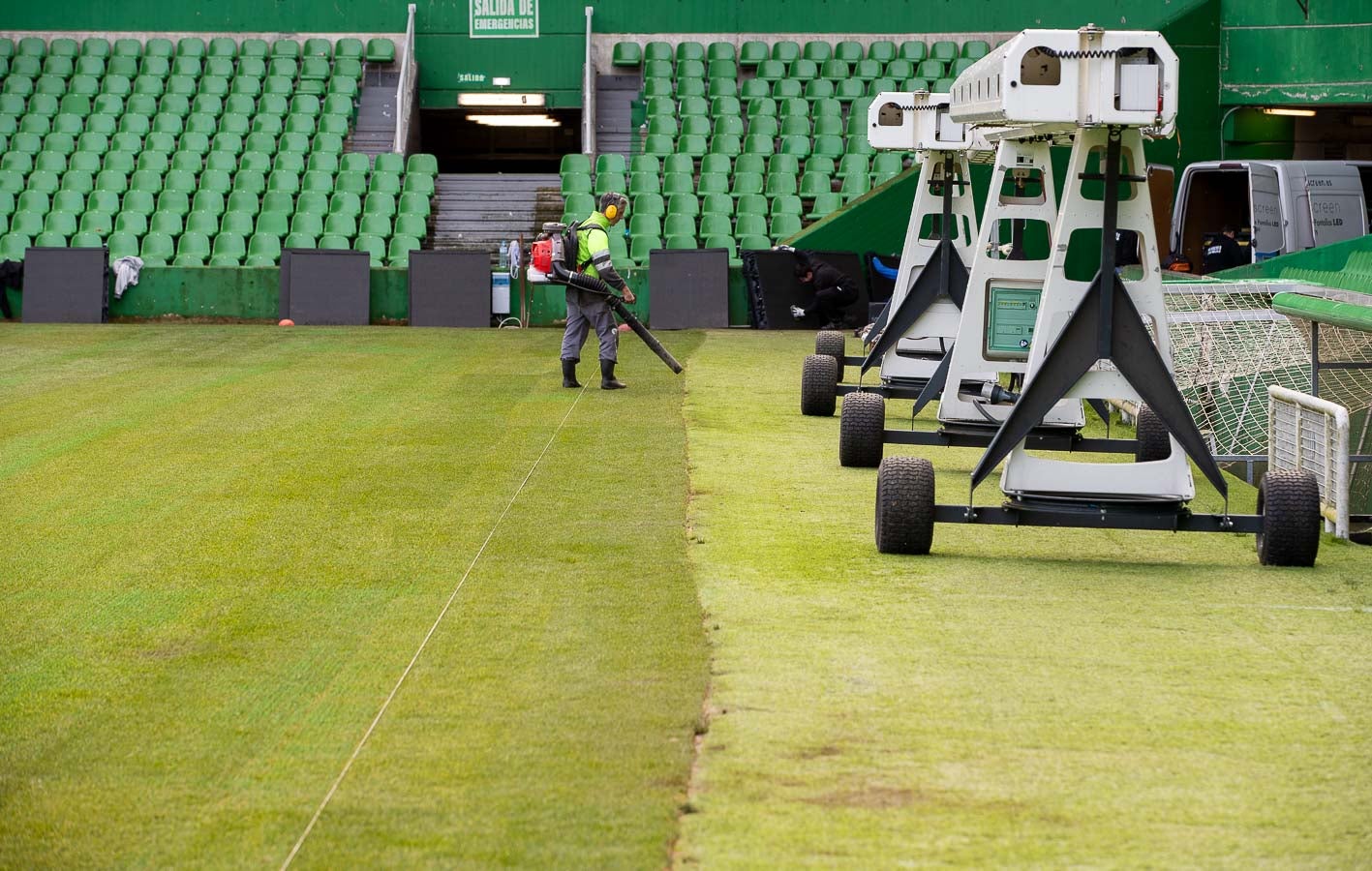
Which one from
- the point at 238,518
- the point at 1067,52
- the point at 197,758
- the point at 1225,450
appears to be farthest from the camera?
the point at 1225,450

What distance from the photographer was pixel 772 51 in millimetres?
30578

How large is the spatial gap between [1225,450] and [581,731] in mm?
8628

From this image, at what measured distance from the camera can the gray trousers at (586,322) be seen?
50.3ft

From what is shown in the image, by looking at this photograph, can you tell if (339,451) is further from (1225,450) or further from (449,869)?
(449,869)

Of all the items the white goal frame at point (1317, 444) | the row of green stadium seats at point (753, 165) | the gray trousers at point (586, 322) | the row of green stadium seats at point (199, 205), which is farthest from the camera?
the row of green stadium seats at point (753, 165)

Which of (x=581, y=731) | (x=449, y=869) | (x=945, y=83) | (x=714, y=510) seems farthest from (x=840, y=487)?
(x=945, y=83)

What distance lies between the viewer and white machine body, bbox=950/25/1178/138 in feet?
25.6

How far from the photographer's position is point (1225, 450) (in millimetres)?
12766

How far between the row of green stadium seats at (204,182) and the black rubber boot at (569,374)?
12.4 m

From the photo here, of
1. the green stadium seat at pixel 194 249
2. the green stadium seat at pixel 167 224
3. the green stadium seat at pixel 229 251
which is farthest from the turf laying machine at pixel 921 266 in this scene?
the green stadium seat at pixel 167 224

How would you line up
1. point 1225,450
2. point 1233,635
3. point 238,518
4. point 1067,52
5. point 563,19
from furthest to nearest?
1. point 563,19
2. point 1225,450
3. point 238,518
4. point 1067,52
5. point 1233,635

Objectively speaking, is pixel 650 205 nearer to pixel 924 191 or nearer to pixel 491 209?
pixel 491 209

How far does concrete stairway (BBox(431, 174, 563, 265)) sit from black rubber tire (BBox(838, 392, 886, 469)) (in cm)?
1622

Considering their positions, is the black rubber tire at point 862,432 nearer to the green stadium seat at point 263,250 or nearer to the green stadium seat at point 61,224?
the green stadium seat at point 263,250
